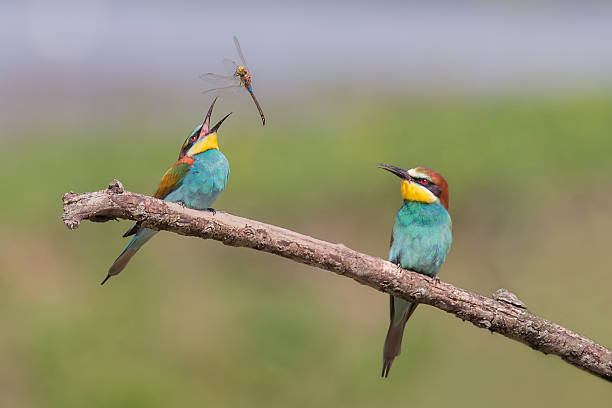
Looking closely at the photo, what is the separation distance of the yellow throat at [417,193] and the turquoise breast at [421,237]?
0.02m

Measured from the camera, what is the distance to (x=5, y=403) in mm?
5316

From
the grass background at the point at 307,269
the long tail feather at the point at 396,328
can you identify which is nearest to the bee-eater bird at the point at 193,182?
the long tail feather at the point at 396,328

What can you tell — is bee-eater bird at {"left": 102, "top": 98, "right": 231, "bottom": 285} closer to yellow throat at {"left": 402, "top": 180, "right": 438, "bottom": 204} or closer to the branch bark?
the branch bark

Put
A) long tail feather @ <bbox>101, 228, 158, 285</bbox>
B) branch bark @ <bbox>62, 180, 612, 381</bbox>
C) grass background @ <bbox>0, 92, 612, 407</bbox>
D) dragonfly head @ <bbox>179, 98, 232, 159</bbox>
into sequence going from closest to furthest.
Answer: branch bark @ <bbox>62, 180, 612, 381</bbox> < long tail feather @ <bbox>101, 228, 158, 285</bbox> < dragonfly head @ <bbox>179, 98, 232, 159</bbox> < grass background @ <bbox>0, 92, 612, 407</bbox>

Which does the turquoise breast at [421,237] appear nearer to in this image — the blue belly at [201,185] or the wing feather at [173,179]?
the blue belly at [201,185]

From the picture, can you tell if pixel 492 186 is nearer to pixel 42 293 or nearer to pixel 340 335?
pixel 340 335

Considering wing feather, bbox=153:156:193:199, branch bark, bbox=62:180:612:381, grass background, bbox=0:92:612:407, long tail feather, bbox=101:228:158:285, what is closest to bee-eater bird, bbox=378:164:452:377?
branch bark, bbox=62:180:612:381

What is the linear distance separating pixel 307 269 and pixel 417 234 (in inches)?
129

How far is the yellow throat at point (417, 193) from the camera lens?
117 inches

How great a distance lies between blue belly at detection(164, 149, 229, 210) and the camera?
9.16ft

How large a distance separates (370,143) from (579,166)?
1.97 metres

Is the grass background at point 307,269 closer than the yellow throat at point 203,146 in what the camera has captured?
No

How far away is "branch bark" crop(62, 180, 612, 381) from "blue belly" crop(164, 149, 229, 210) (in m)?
0.47

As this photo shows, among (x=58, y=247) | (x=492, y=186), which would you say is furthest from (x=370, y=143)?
(x=58, y=247)
